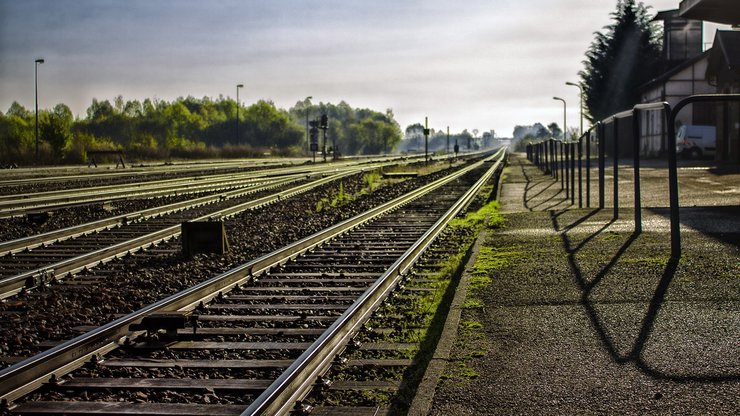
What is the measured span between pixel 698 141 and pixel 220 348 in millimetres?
45256

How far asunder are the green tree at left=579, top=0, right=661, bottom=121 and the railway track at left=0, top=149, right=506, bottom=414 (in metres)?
67.6

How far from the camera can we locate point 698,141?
47562 mm

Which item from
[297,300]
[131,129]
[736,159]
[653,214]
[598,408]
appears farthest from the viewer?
[131,129]

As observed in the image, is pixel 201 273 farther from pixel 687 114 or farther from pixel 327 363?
pixel 687 114

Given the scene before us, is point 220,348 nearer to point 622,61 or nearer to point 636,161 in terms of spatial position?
point 636,161

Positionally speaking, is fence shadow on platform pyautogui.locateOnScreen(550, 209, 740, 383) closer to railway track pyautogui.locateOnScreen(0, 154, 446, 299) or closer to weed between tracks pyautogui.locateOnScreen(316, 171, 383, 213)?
Answer: railway track pyautogui.locateOnScreen(0, 154, 446, 299)

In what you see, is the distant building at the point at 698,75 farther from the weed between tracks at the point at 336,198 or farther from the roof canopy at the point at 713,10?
the weed between tracks at the point at 336,198

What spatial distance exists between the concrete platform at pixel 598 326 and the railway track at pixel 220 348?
88cm

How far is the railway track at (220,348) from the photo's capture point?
5387 millimetres

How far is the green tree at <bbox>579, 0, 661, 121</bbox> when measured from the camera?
7438cm

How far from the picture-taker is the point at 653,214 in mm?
16531

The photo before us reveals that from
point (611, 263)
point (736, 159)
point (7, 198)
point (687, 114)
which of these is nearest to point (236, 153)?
point (687, 114)

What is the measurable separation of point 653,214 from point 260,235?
7388mm

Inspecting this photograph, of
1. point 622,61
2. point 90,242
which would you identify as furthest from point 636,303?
point 622,61
